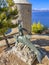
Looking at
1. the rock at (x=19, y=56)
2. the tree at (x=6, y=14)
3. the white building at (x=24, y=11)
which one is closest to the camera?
the rock at (x=19, y=56)

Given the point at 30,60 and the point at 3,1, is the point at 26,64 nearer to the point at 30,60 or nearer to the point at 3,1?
the point at 30,60

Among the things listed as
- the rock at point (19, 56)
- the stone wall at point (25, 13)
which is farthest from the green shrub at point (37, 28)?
the rock at point (19, 56)

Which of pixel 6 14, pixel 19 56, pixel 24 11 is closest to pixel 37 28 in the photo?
pixel 24 11

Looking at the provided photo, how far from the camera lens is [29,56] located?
10.7m

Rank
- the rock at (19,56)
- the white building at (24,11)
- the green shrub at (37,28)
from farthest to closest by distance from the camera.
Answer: the green shrub at (37,28)
the white building at (24,11)
the rock at (19,56)

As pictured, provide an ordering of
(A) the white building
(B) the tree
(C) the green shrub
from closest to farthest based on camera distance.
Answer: (B) the tree < (A) the white building < (C) the green shrub

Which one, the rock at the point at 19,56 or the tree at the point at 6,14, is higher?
the tree at the point at 6,14

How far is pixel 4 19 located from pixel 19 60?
2.85m

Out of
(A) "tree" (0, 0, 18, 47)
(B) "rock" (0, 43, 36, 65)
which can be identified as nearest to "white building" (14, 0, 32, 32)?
(A) "tree" (0, 0, 18, 47)

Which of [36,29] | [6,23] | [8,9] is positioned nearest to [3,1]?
[8,9]

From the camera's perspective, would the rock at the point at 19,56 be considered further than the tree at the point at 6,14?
No

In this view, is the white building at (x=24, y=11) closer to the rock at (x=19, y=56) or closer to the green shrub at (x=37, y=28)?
the green shrub at (x=37, y=28)

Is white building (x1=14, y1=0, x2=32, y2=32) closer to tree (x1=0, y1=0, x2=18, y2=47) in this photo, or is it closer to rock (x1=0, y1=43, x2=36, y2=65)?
tree (x1=0, y1=0, x2=18, y2=47)

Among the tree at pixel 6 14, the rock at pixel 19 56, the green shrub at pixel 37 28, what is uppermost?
the tree at pixel 6 14
